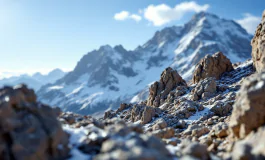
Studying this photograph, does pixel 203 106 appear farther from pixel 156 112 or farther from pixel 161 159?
pixel 161 159

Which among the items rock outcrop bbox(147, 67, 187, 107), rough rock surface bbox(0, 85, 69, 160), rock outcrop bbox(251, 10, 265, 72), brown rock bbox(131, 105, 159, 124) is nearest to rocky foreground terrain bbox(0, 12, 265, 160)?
rough rock surface bbox(0, 85, 69, 160)

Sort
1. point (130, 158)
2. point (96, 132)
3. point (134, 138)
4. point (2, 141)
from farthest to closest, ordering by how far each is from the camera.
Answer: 1. point (96, 132)
2. point (2, 141)
3. point (134, 138)
4. point (130, 158)

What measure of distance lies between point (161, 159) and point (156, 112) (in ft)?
137

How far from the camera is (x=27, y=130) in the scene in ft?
59.5

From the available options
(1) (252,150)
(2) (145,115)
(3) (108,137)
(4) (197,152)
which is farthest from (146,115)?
(1) (252,150)

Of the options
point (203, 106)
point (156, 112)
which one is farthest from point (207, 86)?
point (156, 112)

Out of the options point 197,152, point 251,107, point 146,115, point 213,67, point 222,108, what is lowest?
point 197,152

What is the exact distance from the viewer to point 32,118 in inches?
750

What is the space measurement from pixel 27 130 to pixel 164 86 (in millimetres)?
60752

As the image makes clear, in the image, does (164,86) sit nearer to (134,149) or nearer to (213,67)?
(213,67)

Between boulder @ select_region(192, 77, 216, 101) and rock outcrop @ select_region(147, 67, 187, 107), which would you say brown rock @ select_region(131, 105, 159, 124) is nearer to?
boulder @ select_region(192, 77, 216, 101)

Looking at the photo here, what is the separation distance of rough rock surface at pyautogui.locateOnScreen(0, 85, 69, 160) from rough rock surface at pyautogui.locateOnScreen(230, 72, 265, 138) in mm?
14241

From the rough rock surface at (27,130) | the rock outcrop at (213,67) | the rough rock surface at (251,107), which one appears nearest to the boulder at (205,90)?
the rock outcrop at (213,67)

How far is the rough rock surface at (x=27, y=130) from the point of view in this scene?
17.1m
